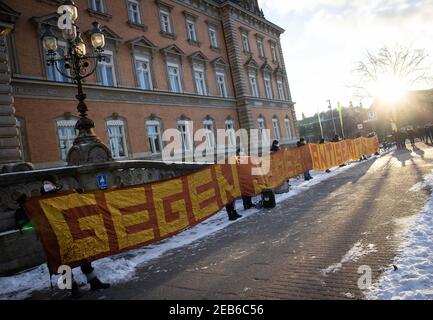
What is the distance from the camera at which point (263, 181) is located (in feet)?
A: 40.7

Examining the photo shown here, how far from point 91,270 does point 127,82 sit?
1695cm

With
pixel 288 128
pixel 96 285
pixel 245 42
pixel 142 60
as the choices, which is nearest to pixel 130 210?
pixel 96 285

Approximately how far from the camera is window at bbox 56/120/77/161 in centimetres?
1772

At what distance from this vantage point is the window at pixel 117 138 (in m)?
20.3

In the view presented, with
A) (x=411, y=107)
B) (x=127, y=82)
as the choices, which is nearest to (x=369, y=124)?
(x=411, y=107)

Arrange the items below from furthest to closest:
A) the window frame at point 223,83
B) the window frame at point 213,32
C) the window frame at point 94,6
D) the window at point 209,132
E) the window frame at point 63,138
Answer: the window frame at point 213,32
the window frame at point 223,83
the window at point 209,132
the window frame at point 94,6
the window frame at point 63,138

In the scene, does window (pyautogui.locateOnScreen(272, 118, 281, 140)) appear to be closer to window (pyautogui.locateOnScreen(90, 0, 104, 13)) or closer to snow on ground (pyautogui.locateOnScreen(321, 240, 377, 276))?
window (pyautogui.locateOnScreen(90, 0, 104, 13))

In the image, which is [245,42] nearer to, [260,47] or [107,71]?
[260,47]

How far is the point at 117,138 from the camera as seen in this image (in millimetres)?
20672

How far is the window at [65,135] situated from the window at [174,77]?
8351mm

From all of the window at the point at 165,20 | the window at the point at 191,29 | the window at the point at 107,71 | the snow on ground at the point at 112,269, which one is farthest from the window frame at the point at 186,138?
the snow on ground at the point at 112,269

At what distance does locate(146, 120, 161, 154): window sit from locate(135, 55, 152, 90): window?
2313mm

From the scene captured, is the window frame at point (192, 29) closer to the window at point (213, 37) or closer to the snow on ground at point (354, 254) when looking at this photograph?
the window at point (213, 37)
